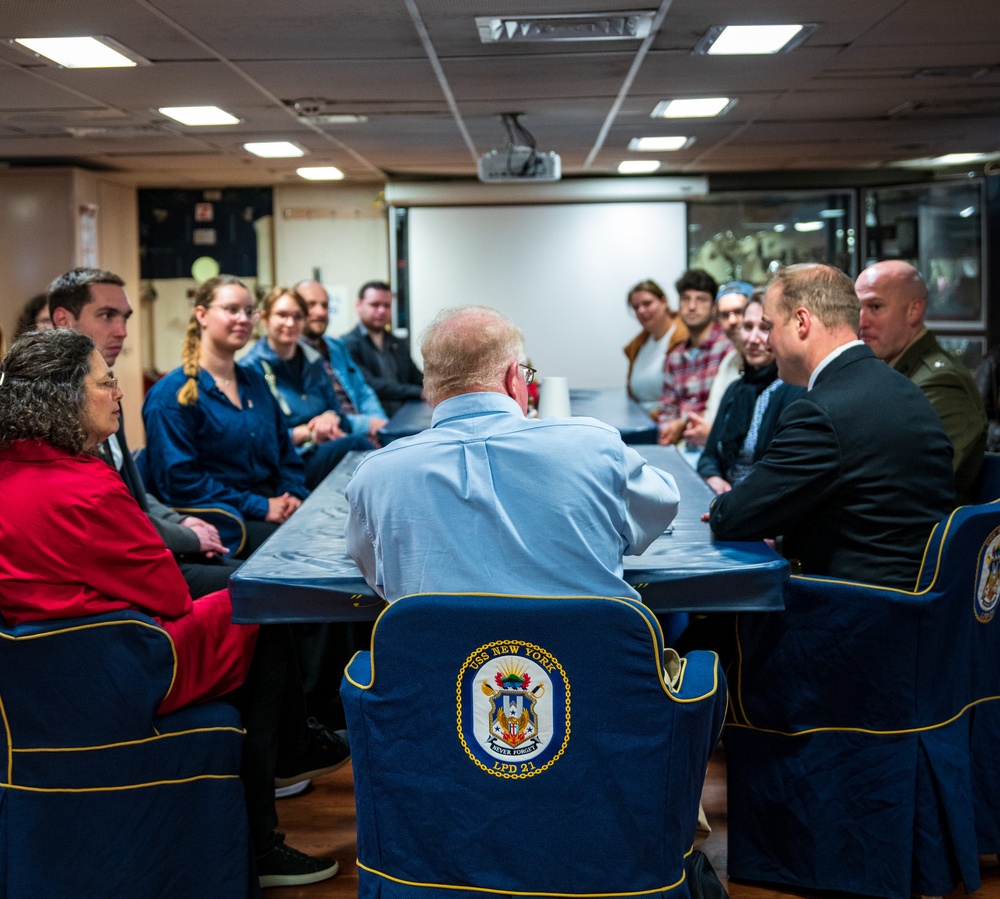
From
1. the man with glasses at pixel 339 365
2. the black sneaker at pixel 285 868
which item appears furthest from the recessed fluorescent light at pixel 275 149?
the black sneaker at pixel 285 868

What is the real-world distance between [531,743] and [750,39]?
349 cm

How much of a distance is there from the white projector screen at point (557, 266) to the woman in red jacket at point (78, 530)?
7040 millimetres

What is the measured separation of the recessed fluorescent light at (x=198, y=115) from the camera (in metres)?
5.59

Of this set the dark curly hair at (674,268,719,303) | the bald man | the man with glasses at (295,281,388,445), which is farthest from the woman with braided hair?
the dark curly hair at (674,268,719,303)

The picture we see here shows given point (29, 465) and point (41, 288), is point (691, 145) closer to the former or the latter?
point (41, 288)

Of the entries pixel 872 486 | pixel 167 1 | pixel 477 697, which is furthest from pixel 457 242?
pixel 477 697

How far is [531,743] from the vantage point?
1.55 m

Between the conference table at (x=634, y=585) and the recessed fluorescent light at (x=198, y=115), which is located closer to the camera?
the conference table at (x=634, y=585)

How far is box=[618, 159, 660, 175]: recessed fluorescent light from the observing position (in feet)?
26.8

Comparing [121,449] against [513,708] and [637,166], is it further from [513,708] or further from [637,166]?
[637,166]

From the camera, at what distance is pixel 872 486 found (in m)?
2.20

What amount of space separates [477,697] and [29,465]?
3.42 ft

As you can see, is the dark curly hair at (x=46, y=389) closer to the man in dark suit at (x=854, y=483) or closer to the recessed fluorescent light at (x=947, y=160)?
the man in dark suit at (x=854, y=483)

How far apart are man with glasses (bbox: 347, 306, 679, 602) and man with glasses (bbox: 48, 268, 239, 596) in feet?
4.23
